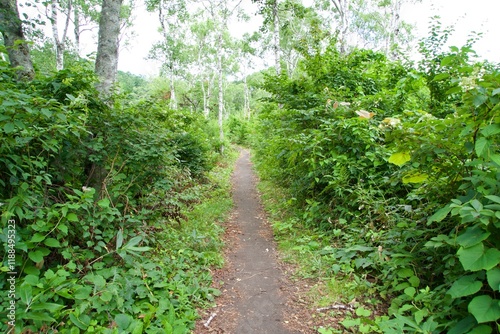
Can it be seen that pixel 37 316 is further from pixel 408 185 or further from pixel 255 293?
pixel 408 185

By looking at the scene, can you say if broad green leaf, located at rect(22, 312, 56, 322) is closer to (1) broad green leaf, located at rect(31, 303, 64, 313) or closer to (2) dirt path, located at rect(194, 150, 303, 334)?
(1) broad green leaf, located at rect(31, 303, 64, 313)

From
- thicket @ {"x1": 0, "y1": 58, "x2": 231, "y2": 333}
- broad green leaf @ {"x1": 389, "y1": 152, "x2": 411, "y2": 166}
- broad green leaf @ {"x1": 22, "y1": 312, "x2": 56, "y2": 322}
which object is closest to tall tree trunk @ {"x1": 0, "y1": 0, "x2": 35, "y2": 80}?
thicket @ {"x1": 0, "y1": 58, "x2": 231, "y2": 333}

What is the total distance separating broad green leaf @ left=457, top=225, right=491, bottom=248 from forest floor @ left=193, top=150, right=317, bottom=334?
1778 millimetres

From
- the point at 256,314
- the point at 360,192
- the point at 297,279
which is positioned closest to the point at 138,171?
the point at 256,314

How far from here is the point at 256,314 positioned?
3.24 meters

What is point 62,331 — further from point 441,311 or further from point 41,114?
point 441,311

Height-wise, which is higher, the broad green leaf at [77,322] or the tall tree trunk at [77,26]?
the tall tree trunk at [77,26]

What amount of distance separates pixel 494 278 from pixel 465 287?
0.31m

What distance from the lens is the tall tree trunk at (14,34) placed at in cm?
386

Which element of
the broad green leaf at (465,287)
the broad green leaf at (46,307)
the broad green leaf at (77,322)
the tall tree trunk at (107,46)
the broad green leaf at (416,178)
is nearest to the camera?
the broad green leaf at (465,287)

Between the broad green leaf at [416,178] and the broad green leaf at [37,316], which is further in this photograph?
the broad green leaf at [416,178]

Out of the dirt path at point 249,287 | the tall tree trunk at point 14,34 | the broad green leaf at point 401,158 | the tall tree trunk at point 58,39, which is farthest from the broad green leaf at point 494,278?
the tall tree trunk at point 58,39

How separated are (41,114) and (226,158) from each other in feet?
43.4

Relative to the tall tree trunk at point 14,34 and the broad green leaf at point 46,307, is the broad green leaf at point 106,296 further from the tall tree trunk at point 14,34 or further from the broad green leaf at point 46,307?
the tall tree trunk at point 14,34
